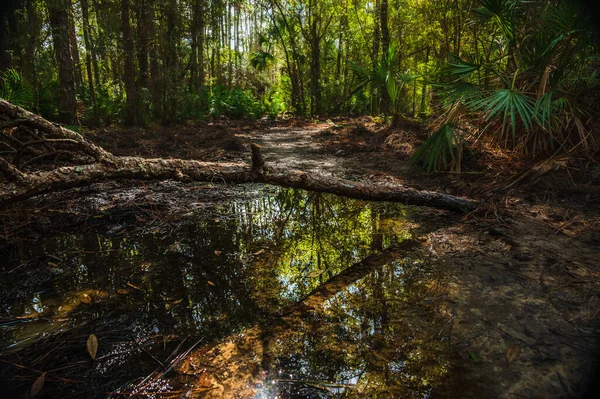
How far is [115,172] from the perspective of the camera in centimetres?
277

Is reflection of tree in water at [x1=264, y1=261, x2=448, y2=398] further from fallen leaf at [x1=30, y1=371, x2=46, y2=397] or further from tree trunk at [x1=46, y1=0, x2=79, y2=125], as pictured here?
tree trunk at [x1=46, y1=0, x2=79, y2=125]

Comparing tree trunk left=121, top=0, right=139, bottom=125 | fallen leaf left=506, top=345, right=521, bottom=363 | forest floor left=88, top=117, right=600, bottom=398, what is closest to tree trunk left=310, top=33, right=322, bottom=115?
tree trunk left=121, top=0, right=139, bottom=125

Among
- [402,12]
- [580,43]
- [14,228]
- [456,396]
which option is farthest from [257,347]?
[402,12]

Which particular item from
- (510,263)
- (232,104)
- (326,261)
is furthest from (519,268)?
(232,104)

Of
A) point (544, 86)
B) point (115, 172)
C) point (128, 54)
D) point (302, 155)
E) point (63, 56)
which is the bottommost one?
point (302, 155)

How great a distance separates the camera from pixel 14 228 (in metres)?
2.88

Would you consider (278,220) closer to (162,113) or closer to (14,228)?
(14,228)

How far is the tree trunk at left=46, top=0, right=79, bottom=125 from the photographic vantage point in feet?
23.3

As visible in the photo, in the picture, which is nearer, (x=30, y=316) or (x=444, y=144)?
(x=30, y=316)

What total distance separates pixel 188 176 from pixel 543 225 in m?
3.51

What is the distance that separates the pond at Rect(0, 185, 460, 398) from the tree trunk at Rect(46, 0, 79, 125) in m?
6.35

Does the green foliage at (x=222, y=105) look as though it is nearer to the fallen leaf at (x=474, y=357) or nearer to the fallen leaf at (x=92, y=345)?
the fallen leaf at (x=92, y=345)

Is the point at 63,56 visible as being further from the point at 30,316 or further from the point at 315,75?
the point at 315,75

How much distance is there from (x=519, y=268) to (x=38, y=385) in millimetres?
3027
